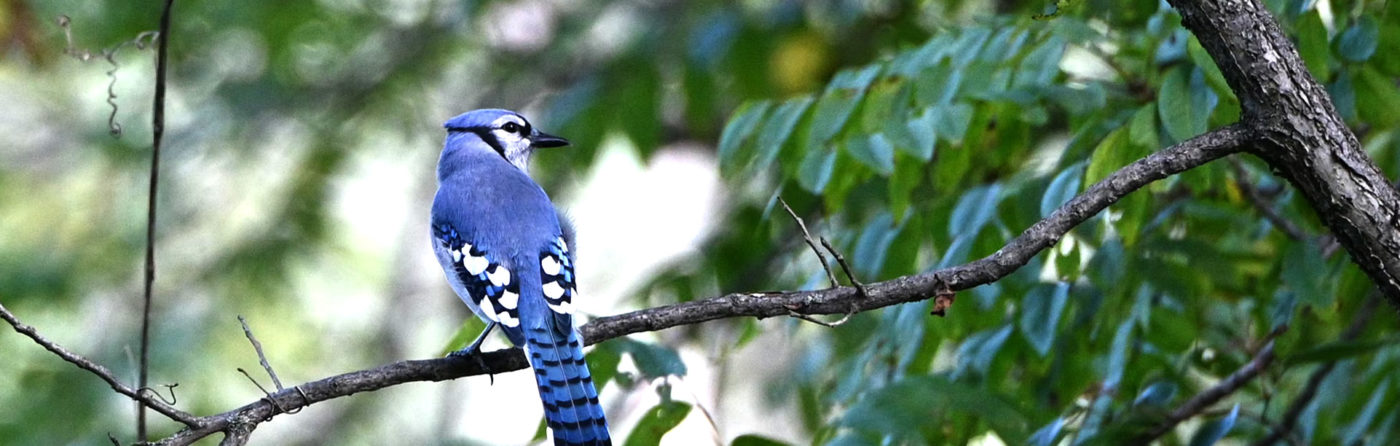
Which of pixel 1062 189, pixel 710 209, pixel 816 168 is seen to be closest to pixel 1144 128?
pixel 1062 189

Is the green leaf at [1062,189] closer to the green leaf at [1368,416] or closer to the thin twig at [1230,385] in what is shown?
the thin twig at [1230,385]

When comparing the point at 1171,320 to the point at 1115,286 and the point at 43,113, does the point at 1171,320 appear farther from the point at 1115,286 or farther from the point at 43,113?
the point at 43,113

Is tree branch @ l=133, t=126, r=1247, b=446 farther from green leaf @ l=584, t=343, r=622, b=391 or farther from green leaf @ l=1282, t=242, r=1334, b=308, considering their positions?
green leaf @ l=1282, t=242, r=1334, b=308

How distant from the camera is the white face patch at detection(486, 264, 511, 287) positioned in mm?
2619

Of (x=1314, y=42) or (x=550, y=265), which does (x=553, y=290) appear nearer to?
(x=550, y=265)

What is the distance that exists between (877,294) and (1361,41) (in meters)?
1.20

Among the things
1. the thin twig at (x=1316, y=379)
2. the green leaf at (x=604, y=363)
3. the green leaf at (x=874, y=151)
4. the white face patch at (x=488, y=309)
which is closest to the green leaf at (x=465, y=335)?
the white face patch at (x=488, y=309)

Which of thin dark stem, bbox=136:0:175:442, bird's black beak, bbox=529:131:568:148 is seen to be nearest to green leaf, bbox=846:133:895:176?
bird's black beak, bbox=529:131:568:148

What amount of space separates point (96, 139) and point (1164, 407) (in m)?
4.21

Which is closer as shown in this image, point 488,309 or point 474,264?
point 488,309

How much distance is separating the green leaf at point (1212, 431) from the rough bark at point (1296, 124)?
0.83m

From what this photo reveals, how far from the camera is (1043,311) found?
8.88 feet

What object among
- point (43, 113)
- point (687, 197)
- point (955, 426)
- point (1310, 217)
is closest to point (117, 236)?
point (43, 113)

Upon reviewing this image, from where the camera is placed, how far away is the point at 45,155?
6734 millimetres
